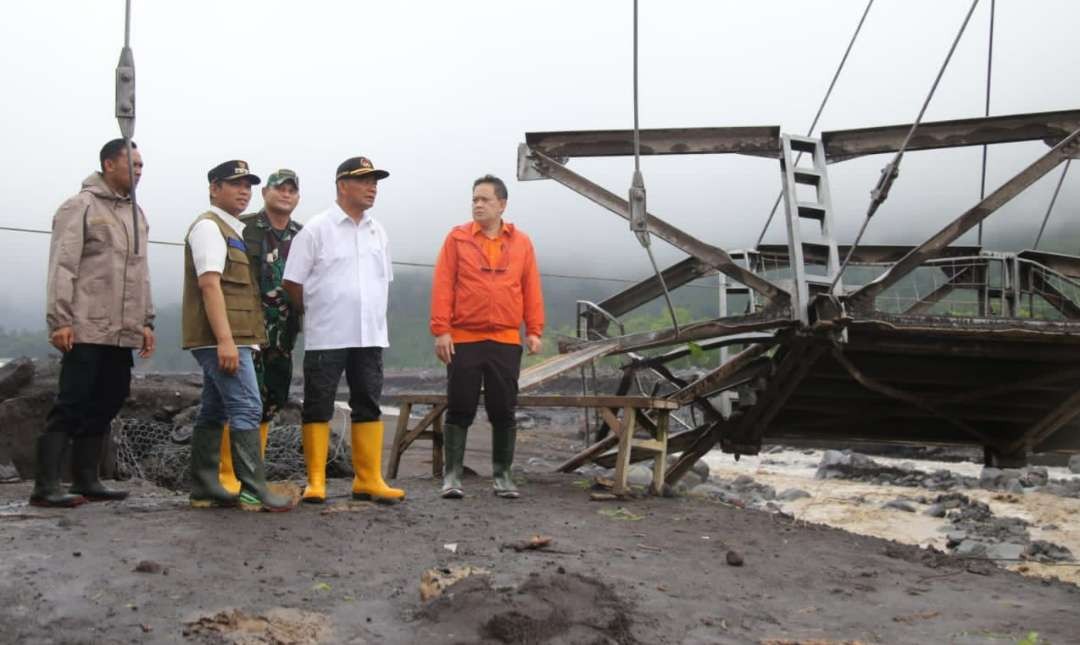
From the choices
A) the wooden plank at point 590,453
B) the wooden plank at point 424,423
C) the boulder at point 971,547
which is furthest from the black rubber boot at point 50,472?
the boulder at point 971,547

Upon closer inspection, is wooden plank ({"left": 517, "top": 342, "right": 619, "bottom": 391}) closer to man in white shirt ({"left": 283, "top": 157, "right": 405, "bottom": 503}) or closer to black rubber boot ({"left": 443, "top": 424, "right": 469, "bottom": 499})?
black rubber boot ({"left": 443, "top": 424, "right": 469, "bottom": 499})

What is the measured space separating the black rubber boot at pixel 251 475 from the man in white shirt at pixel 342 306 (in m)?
0.42

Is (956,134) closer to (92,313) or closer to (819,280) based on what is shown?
(819,280)

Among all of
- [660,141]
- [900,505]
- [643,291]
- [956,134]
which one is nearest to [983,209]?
[956,134]

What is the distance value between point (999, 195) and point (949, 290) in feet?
6.95

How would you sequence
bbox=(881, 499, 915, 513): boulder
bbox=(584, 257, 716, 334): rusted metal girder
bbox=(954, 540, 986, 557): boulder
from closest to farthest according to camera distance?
bbox=(954, 540, 986, 557): boulder → bbox=(584, 257, 716, 334): rusted metal girder → bbox=(881, 499, 915, 513): boulder

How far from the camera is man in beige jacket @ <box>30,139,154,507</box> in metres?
5.42

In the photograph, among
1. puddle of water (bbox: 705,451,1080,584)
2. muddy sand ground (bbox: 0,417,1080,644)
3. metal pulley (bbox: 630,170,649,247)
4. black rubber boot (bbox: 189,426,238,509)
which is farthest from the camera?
puddle of water (bbox: 705,451,1080,584)

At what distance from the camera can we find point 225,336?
207 inches

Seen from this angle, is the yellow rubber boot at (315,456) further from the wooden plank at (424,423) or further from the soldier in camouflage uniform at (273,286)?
the wooden plank at (424,423)

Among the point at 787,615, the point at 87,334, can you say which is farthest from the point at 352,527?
the point at 787,615

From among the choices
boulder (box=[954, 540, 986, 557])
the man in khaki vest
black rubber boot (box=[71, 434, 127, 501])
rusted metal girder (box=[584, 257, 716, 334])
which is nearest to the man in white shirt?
the man in khaki vest

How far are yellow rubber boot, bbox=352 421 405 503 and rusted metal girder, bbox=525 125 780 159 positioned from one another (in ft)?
10.5

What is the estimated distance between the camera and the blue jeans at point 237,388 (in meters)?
5.39
